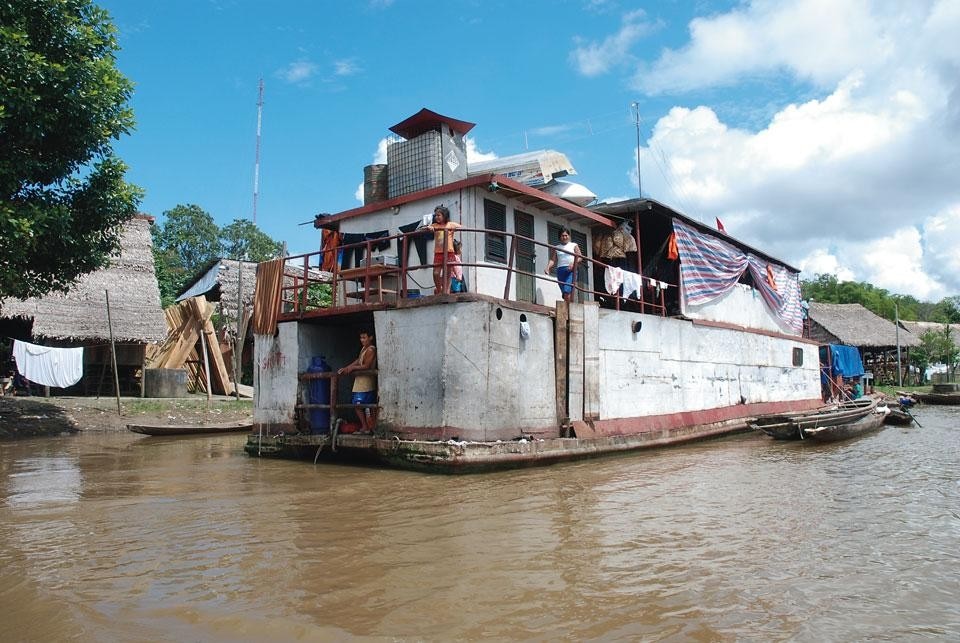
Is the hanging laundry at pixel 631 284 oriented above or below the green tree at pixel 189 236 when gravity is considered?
below

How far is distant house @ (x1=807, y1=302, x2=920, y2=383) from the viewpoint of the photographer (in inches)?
1443

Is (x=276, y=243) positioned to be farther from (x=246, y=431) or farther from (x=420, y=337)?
(x=420, y=337)

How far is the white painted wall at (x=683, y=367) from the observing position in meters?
11.3

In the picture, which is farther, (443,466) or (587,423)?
(587,423)

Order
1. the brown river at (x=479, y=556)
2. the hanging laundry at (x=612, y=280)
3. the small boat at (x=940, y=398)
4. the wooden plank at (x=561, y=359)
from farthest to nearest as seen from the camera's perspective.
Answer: the small boat at (x=940, y=398) → the hanging laundry at (x=612, y=280) → the wooden plank at (x=561, y=359) → the brown river at (x=479, y=556)

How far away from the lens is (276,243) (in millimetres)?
48250

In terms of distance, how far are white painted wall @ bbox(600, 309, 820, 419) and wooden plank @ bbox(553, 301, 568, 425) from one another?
1.11 metres

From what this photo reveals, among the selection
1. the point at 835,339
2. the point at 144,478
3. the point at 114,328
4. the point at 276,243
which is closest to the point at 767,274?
the point at 144,478

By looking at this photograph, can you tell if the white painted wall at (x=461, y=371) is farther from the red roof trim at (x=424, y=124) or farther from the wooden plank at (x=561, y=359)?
the red roof trim at (x=424, y=124)

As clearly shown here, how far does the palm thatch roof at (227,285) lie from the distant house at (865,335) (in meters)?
27.8

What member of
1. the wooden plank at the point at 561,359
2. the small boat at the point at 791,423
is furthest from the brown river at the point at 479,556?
the small boat at the point at 791,423

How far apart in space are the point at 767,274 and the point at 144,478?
54.3ft

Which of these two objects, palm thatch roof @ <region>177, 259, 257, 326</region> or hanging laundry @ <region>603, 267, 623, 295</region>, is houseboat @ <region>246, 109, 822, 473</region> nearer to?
hanging laundry @ <region>603, 267, 623, 295</region>

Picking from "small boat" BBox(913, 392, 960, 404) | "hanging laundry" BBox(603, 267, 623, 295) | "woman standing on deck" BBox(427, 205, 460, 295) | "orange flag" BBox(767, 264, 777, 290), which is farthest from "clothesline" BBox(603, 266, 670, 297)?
"small boat" BBox(913, 392, 960, 404)
